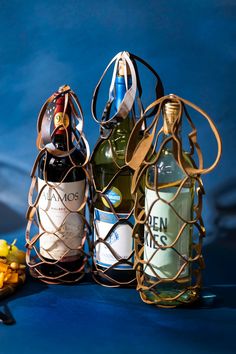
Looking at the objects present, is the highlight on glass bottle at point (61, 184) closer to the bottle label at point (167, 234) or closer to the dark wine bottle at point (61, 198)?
the dark wine bottle at point (61, 198)

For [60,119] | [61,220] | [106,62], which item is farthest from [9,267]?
[106,62]

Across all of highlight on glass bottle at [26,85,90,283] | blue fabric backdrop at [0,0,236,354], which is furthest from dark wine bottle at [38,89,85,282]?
blue fabric backdrop at [0,0,236,354]

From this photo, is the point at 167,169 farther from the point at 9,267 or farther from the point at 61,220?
the point at 9,267

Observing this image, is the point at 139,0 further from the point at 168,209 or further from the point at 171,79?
the point at 168,209

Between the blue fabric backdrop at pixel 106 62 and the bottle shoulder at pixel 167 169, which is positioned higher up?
the blue fabric backdrop at pixel 106 62

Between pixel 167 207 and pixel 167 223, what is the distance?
2 cm

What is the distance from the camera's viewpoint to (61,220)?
3.89 feet

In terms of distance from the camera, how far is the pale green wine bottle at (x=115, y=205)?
3.86 feet

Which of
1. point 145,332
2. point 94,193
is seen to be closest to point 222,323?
point 145,332

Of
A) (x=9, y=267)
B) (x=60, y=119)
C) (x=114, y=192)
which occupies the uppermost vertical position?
(x=60, y=119)

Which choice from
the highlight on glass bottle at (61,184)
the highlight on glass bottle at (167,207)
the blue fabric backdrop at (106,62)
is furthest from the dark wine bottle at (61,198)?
the blue fabric backdrop at (106,62)

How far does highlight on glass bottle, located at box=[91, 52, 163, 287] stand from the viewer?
1168 millimetres

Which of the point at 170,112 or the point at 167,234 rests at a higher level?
the point at 170,112

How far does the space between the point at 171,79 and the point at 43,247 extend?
45 centimetres
